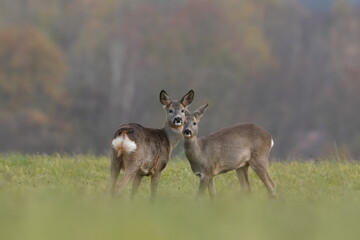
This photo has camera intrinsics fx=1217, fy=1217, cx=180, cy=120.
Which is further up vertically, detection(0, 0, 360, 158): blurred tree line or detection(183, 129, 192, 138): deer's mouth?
detection(0, 0, 360, 158): blurred tree line

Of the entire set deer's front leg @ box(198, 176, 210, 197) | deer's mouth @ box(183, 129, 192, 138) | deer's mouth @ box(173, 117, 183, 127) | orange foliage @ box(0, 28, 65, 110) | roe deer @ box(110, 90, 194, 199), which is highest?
orange foliage @ box(0, 28, 65, 110)

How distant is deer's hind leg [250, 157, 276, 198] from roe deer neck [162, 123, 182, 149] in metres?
0.98

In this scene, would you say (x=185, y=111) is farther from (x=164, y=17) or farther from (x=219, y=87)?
(x=164, y=17)

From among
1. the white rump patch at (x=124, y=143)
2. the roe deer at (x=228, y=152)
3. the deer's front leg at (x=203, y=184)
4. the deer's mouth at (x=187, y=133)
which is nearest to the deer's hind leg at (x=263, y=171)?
the roe deer at (x=228, y=152)

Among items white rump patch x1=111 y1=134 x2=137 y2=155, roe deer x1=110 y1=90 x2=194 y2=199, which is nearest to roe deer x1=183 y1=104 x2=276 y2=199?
roe deer x1=110 y1=90 x2=194 y2=199

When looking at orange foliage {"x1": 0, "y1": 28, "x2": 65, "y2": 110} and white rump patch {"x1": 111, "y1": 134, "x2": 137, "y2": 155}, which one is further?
orange foliage {"x1": 0, "y1": 28, "x2": 65, "y2": 110}

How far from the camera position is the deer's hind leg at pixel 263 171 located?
1402 centimetres

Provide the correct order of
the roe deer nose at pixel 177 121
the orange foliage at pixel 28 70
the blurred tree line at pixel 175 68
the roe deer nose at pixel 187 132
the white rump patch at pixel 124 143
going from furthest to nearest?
the orange foliage at pixel 28 70
the blurred tree line at pixel 175 68
the roe deer nose at pixel 177 121
the roe deer nose at pixel 187 132
the white rump patch at pixel 124 143

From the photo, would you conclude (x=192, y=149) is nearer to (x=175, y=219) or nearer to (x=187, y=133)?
(x=187, y=133)

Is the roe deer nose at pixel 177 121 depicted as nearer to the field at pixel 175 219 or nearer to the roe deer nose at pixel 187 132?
the roe deer nose at pixel 187 132

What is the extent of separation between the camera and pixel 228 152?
552 inches

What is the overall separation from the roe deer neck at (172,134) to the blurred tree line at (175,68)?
3847 cm

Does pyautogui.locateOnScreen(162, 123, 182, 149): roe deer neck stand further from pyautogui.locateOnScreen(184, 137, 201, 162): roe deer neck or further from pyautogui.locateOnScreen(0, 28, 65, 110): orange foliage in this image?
pyautogui.locateOnScreen(0, 28, 65, 110): orange foliage

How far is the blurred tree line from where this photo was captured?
61.7m
